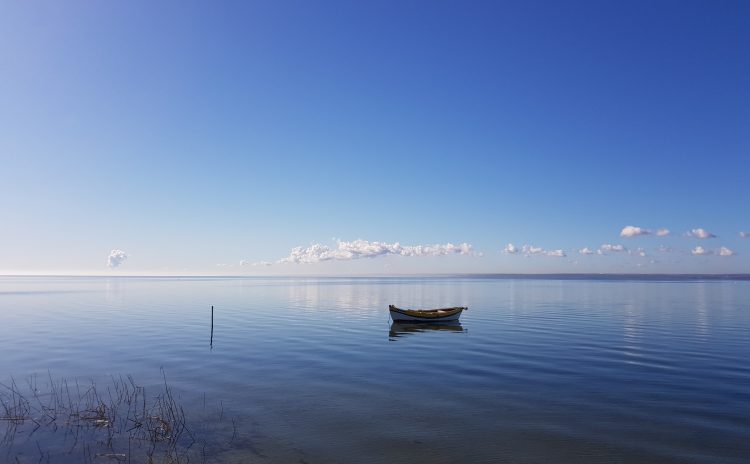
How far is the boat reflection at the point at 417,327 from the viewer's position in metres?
43.7

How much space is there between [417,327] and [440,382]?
993 inches

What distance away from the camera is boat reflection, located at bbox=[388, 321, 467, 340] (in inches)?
1721

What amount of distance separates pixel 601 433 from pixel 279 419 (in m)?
11.5

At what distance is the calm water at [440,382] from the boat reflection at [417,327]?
54 centimetres

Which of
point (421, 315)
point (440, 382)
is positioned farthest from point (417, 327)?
point (440, 382)

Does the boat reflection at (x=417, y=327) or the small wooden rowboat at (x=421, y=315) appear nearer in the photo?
the boat reflection at (x=417, y=327)

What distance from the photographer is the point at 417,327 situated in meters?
48.5

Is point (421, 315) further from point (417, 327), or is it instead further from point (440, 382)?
point (440, 382)

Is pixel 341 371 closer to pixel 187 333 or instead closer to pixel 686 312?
pixel 187 333

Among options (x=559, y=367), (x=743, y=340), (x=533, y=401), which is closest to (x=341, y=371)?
(x=533, y=401)

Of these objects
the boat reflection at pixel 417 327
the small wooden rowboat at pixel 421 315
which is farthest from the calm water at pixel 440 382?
the small wooden rowboat at pixel 421 315

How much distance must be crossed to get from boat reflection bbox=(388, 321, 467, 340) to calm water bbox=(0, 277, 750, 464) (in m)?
0.54

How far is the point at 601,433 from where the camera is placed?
16.0 meters

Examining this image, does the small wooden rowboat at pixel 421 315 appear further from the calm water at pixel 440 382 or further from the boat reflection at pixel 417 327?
the calm water at pixel 440 382
